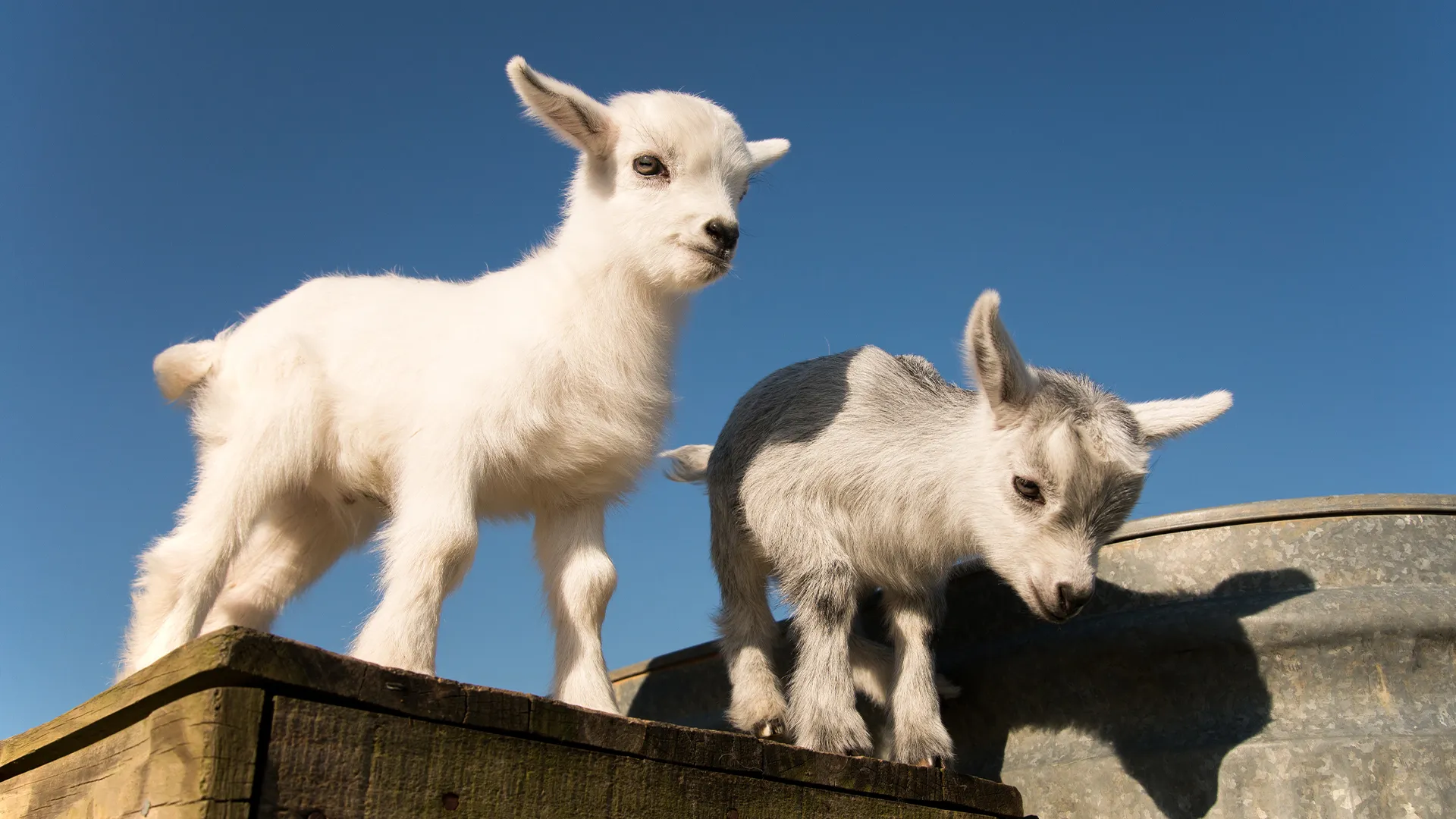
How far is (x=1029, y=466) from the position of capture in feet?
13.6

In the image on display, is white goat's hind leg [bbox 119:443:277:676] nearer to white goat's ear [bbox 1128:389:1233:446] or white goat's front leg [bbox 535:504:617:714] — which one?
white goat's front leg [bbox 535:504:617:714]

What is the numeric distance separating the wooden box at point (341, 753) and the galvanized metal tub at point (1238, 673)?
1.68 meters

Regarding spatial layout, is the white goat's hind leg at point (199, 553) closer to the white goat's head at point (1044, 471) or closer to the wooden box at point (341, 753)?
the wooden box at point (341, 753)

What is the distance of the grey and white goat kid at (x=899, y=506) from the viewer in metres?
4.07

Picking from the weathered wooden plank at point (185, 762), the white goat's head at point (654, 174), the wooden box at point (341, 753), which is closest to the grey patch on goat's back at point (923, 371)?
the white goat's head at point (654, 174)

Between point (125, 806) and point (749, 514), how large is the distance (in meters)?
2.55

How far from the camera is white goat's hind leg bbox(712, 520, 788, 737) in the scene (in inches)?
165

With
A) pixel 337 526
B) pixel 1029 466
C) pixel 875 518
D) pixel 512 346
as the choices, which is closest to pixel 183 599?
pixel 337 526

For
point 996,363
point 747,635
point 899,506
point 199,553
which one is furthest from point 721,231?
point 199,553

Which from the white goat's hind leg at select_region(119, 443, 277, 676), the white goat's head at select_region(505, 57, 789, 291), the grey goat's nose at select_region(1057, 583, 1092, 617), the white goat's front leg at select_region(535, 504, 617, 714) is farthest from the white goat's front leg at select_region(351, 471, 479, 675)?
the grey goat's nose at select_region(1057, 583, 1092, 617)

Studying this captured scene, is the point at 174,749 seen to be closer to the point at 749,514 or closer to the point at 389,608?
the point at 389,608

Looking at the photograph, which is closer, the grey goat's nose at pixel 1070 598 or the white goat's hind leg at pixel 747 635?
the grey goat's nose at pixel 1070 598

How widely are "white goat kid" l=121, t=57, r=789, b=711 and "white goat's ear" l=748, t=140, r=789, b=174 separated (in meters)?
0.22

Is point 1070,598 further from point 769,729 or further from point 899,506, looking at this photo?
point 769,729
